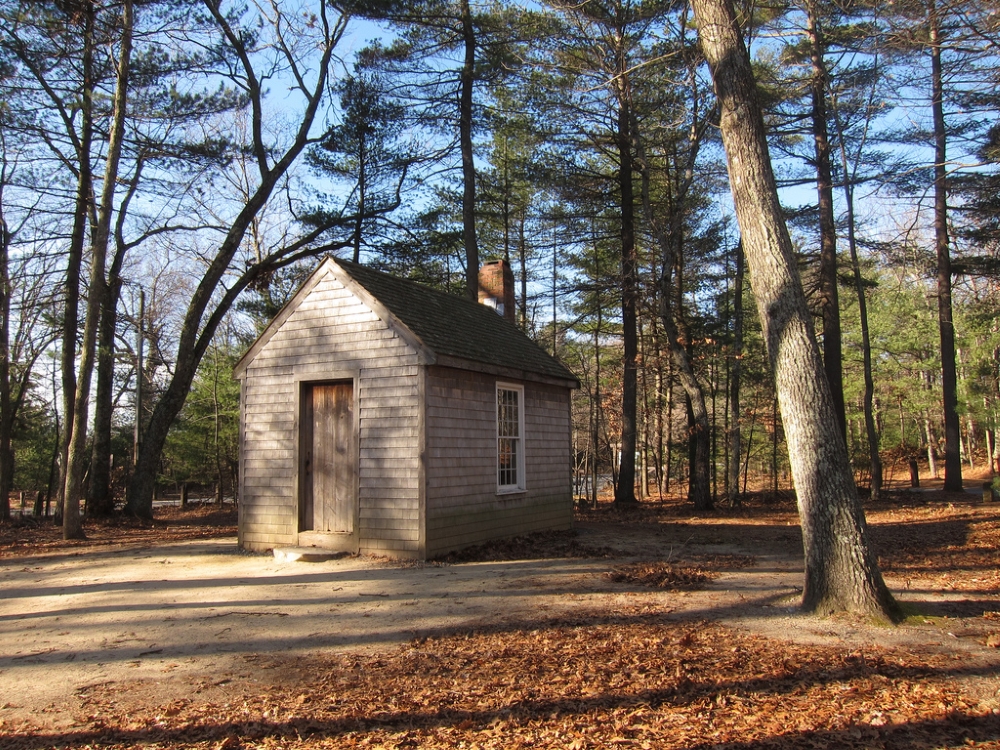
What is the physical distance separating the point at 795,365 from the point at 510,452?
6.81 meters

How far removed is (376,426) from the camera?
1055 centimetres

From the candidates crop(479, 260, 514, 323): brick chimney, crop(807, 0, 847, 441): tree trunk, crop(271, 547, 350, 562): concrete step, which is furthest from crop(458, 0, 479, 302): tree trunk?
crop(271, 547, 350, 562): concrete step

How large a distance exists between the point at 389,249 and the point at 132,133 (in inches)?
281

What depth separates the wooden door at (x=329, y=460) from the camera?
1080 cm

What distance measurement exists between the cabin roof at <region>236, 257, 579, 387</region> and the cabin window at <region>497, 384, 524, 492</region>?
1.72ft

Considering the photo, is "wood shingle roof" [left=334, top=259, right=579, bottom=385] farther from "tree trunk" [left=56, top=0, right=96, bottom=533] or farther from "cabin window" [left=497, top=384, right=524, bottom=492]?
"tree trunk" [left=56, top=0, right=96, bottom=533]

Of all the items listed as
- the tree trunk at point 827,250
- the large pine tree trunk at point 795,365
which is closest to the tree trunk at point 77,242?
the large pine tree trunk at point 795,365

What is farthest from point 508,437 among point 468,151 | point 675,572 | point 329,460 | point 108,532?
point 468,151

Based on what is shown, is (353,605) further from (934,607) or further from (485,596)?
(934,607)

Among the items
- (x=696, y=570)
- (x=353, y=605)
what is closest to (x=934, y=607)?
(x=696, y=570)

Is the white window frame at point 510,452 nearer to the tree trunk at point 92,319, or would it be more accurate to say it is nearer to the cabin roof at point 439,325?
the cabin roof at point 439,325

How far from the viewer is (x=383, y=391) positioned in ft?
34.7

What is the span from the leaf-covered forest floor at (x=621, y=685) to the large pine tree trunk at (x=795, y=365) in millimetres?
406

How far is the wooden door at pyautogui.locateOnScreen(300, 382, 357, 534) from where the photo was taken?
10805 millimetres
